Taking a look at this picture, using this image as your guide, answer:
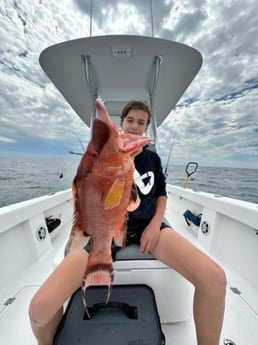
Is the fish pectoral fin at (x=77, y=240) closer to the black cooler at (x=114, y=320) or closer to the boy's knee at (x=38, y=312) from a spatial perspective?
the boy's knee at (x=38, y=312)

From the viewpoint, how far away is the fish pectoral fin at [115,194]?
0.56 m

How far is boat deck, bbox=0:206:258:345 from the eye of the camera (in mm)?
1140

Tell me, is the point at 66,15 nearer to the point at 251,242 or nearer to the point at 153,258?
the point at 153,258

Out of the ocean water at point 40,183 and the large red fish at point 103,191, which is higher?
the large red fish at point 103,191

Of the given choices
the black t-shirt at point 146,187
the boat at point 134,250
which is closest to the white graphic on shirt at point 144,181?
the black t-shirt at point 146,187

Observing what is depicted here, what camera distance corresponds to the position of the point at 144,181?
A: 3.96ft

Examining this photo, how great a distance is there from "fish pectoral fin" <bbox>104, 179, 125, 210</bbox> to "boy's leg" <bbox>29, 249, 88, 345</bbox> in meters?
0.38

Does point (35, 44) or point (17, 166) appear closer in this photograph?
point (35, 44)

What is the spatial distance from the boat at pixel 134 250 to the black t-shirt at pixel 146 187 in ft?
0.61

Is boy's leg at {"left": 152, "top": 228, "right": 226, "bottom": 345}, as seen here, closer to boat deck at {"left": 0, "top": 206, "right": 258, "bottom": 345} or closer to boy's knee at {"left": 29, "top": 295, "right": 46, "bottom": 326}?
boat deck at {"left": 0, "top": 206, "right": 258, "bottom": 345}

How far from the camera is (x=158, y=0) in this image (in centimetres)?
A: 254

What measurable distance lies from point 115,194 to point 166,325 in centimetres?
118

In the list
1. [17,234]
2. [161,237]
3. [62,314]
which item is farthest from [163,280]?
[17,234]

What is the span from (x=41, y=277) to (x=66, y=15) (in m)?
3.44
